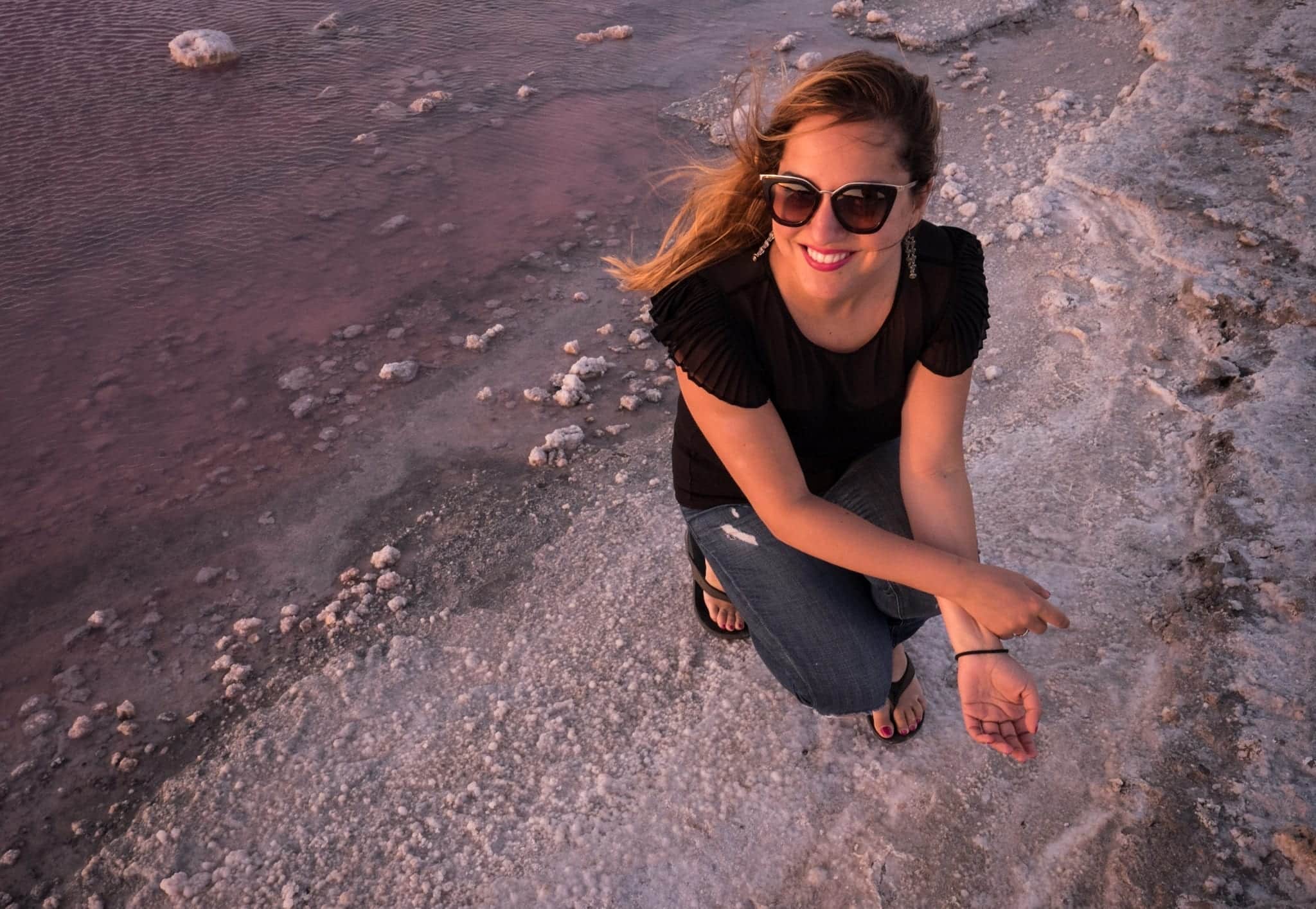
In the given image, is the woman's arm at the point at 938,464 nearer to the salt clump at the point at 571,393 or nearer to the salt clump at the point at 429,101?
the salt clump at the point at 571,393

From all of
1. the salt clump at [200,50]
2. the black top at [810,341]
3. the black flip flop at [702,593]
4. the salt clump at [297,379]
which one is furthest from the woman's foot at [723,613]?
the salt clump at [200,50]

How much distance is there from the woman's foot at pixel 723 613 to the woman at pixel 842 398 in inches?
6.1

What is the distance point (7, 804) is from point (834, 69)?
225cm

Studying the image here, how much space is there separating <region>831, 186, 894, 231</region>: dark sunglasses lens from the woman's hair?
0.28 ft

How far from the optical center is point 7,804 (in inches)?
81.6

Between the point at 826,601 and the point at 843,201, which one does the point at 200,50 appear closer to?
the point at 843,201

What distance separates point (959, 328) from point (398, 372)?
1968 mm

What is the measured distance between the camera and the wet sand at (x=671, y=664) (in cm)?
177

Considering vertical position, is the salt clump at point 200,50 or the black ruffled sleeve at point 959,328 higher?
the black ruffled sleeve at point 959,328

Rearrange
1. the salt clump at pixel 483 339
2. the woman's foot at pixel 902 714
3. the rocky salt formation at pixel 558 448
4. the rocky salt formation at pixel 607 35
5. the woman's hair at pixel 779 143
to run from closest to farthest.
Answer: the woman's hair at pixel 779 143, the woman's foot at pixel 902 714, the rocky salt formation at pixel 558 448, the salt clump at pixel 483 339, the rocky salt formation at pixel 607 35

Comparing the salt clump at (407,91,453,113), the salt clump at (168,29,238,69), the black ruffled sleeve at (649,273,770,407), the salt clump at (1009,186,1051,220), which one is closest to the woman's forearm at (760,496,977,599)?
the black ruffled sleeve at (649,273,770,407)

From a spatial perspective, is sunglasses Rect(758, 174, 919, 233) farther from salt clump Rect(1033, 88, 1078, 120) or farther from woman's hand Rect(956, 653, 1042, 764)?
salt clump Rect(1033, 88, 1078, 120)

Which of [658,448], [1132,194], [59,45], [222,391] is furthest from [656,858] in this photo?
[59,45]

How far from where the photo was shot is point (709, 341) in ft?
5.57
